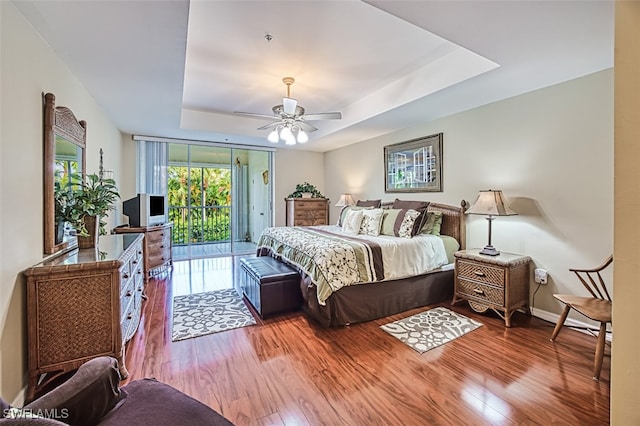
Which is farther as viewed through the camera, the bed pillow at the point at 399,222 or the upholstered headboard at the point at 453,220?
the upholstered headboard at the point at 453,220

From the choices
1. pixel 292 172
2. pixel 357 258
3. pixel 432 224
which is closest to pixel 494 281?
pixel 432 224

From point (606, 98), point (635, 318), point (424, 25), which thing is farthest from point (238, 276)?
point (606, 98)

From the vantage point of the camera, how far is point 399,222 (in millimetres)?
3912

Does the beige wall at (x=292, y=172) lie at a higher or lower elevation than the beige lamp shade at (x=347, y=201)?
higher

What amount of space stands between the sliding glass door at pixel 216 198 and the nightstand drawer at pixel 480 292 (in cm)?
449

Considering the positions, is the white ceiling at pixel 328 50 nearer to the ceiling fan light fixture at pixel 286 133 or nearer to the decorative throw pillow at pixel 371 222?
the ceiling fan light fixture at pixel 286 133

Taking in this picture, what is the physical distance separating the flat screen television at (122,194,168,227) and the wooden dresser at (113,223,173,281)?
114 millimetres

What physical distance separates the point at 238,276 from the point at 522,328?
129 inches

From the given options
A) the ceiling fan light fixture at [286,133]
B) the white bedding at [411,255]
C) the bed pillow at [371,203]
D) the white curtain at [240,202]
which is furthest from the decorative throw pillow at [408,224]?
the white curtain at [240,202]

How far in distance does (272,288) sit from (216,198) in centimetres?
412

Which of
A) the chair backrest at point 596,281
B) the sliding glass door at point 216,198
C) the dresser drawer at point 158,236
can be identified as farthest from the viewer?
the sliding glass door at point 216,198

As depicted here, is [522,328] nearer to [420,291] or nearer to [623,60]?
[420,291]

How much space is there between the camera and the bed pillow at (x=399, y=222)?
375cm

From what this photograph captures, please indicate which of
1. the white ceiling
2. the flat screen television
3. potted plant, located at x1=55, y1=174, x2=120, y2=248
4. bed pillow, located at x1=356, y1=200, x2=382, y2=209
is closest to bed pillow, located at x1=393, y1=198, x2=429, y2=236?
bed pillow, located at x1=356, y1=200, x2=382, y2=209
